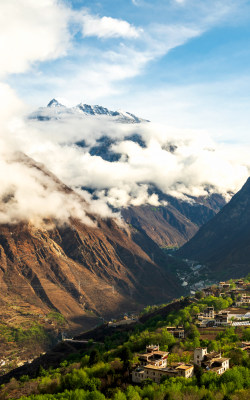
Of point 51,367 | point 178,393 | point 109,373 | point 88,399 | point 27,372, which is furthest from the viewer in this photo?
point 27,372

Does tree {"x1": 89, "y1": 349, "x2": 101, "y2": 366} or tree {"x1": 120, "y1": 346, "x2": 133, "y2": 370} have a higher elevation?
tree {"x1": 120, "y1": 346, "x2": 133, "y2": 370}

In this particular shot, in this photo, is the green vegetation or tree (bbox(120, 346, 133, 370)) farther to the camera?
tree (bbox(120, 346, 133, 370))

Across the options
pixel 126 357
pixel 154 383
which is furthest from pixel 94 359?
pixel 154 383

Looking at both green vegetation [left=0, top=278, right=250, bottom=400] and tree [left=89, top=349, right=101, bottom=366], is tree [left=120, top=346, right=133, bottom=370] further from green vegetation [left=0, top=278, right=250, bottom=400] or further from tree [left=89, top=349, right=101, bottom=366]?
tree [left=89, top=349, right=101, bottom=366]

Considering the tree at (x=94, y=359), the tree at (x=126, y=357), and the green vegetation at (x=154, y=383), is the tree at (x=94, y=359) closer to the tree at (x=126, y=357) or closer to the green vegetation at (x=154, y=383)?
the green vegetation at (x=154, y=383)

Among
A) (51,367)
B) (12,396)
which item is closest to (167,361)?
(12,396)

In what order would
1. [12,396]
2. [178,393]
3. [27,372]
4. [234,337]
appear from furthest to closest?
[27,372] → [234,337] → [12,396] → [178,393]

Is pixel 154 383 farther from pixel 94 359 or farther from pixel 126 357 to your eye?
pixel 94 359

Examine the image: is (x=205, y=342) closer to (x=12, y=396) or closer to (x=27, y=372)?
(x=12, y=396)

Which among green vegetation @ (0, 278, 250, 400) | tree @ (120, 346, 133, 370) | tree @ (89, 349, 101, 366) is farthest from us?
tree @ (89, 349, 101, 366)

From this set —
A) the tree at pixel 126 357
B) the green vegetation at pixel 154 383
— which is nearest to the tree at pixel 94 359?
the green vegetation at pixel 154 383

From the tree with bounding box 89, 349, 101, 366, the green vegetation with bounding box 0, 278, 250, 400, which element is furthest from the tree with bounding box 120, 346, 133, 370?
the tree with bounding box 89, 349, 101, 366
